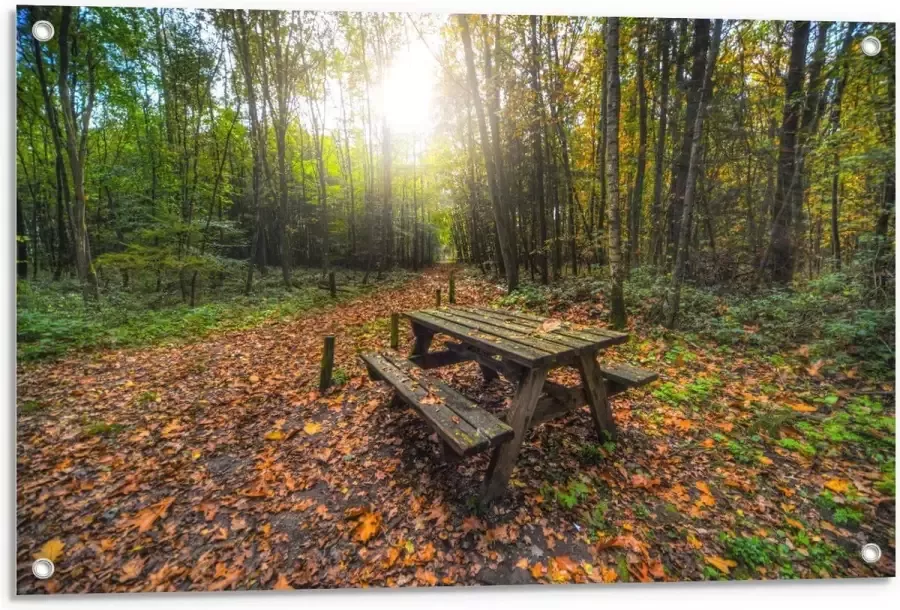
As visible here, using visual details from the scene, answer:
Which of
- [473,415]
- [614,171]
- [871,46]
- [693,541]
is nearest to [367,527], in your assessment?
[473,415]

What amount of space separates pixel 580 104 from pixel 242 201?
51.2ft

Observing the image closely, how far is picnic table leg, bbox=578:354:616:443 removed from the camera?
278cm

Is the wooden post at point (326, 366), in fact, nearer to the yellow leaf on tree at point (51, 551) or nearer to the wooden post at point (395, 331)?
the wooden post at point (395, 331)

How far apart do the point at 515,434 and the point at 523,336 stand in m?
0.78

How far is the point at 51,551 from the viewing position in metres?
2.03

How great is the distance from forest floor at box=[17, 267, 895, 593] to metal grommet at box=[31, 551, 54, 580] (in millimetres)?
37

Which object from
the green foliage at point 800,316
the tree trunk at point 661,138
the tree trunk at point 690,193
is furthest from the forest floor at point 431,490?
the tree trunk at point 661,138

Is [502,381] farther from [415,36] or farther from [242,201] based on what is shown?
[242,201]

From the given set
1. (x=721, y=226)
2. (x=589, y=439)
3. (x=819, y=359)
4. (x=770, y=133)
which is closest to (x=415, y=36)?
(x=589, y=439)

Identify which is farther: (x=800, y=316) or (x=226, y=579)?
(x=800, y=316)

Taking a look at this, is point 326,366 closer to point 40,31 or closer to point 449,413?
point 449,413

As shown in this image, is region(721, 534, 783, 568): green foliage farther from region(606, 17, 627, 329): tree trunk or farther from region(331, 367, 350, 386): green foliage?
region(331, 367, 350, 386): green foliage

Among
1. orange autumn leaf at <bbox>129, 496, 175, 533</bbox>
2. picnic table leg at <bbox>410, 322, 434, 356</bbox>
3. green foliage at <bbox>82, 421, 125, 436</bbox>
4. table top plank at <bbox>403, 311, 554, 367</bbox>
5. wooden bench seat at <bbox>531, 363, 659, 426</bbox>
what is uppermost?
table top plank at <bbox>403, 311, 554, 367</bbox>

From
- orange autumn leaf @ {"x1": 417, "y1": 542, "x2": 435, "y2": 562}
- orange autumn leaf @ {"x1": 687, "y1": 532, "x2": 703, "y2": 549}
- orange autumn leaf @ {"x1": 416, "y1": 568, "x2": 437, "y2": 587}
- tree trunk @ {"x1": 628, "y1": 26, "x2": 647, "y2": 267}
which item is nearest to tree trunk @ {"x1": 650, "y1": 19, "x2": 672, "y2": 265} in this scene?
tree trunk @ {"x1": 628, "y1": 26, "x2": 647, "y2": 267}
